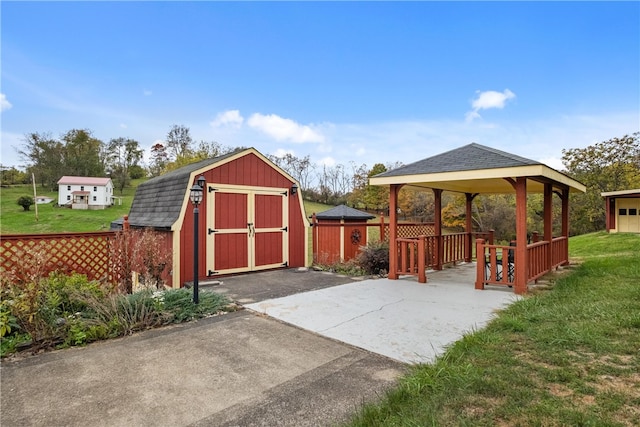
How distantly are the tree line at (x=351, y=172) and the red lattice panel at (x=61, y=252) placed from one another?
1403 cm

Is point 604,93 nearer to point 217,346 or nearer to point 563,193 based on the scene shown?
point 563,193

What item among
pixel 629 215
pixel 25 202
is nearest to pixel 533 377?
pixel 629 215

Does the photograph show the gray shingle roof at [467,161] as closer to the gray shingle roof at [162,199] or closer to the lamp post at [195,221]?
the lamp post at [195,221]

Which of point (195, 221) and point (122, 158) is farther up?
point (122, 158)

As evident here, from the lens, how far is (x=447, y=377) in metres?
2.38

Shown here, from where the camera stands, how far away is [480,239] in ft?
18.2

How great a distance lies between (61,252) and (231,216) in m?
2.87

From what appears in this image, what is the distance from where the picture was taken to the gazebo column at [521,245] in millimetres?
5355

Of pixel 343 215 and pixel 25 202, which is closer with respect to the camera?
pixel 343 215

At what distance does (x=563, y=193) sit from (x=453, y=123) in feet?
20.3

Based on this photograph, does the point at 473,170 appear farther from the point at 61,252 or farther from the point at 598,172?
the point at 598,172

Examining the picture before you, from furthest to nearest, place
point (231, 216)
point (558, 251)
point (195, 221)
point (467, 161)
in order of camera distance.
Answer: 1. point (558, 251)
2. point (231, 216)
3. point (467, 161)
4. point (195, 221)

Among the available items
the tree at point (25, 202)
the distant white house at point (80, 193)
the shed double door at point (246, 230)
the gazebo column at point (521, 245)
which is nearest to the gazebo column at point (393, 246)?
the gazebo column at point (521, 245)

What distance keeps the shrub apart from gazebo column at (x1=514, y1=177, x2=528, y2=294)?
8.41ft
